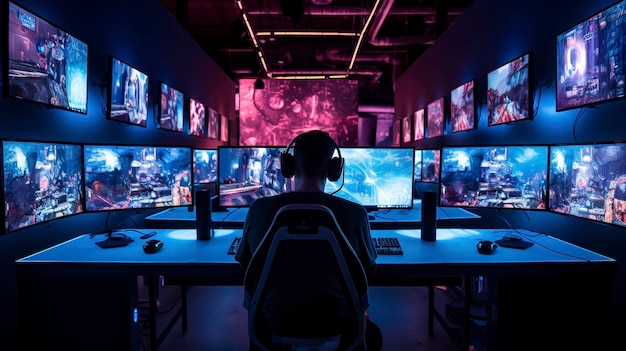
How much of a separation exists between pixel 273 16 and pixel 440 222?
6.66 meters

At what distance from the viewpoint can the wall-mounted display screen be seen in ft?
20.7

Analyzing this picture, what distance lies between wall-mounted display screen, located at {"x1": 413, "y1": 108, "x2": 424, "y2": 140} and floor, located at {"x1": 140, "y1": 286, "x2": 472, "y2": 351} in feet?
11.6

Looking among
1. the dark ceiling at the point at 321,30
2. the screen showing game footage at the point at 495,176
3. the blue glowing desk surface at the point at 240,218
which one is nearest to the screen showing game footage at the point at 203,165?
the blue glowing desk surface at the point at 240,218

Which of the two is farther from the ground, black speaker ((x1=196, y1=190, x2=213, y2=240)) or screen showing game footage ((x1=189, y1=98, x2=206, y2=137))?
screen showing game footage ((x1=189, y1=98, x2=206, y2=137))

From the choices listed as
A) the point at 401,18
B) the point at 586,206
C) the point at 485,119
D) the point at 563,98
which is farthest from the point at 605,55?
the point at 401,18

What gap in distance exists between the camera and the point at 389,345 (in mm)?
2471

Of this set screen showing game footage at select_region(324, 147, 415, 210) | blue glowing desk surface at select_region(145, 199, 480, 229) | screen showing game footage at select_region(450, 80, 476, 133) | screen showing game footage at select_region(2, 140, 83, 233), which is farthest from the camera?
screen showing game footage at select_region(450, 80, 476, 133)

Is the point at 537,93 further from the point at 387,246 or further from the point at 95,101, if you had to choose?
the point at 95,101

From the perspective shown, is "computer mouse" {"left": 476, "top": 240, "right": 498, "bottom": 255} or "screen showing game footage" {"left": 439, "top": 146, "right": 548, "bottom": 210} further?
"screen showing game footage" {"left": 439, "top": 146, "right": 548, "bottom": 210}

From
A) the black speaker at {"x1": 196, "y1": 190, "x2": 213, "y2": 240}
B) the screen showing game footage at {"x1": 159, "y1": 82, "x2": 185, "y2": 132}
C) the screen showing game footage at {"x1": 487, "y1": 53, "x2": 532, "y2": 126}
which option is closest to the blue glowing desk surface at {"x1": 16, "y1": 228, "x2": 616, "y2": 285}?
the black speaker at {"x1": 196, "y1": 190, "x2": 213, "y2": 240}

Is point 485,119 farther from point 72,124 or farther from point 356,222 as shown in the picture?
point 72,124

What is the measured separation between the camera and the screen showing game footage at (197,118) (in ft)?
17.4

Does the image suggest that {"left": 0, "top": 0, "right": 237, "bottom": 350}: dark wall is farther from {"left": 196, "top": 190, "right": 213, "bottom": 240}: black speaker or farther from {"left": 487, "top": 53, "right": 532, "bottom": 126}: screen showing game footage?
{"left": 487, "top": 53, "right": 532, "bottom": 126}: screen showing game footage

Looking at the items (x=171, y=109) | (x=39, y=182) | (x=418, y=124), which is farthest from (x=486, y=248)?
(x=418, y=124)
